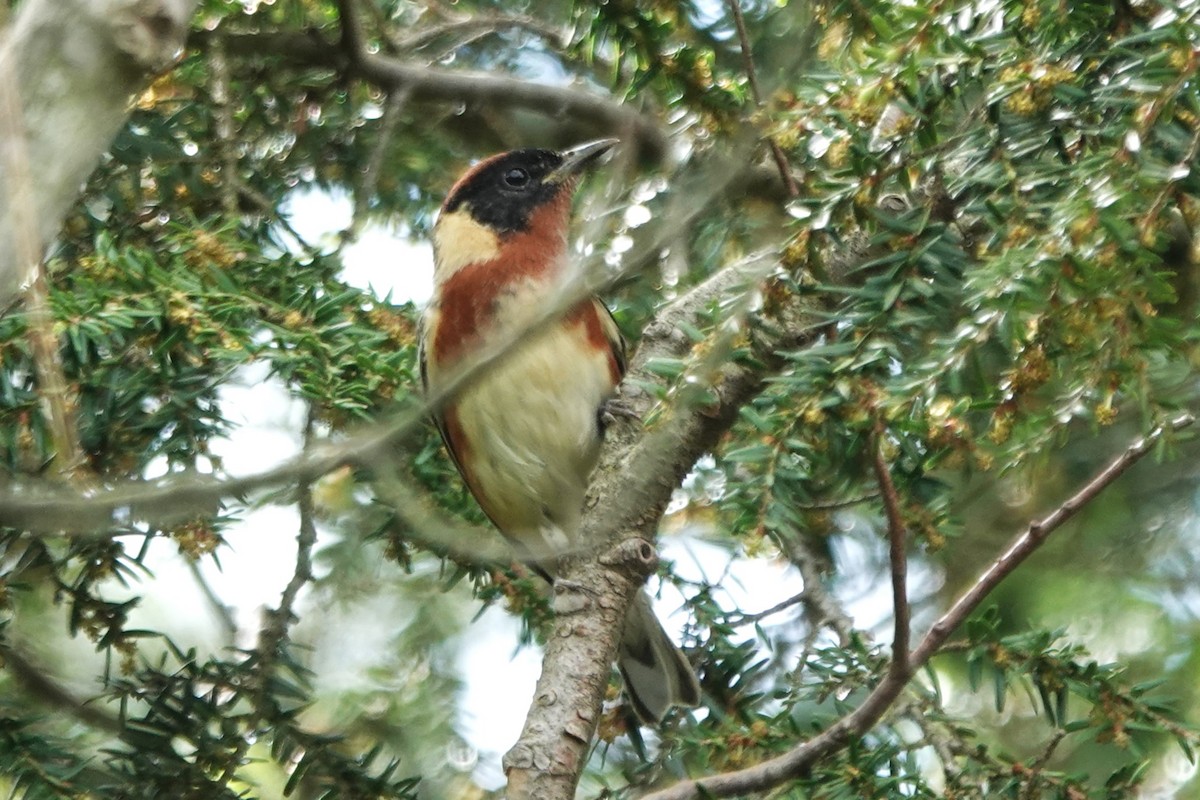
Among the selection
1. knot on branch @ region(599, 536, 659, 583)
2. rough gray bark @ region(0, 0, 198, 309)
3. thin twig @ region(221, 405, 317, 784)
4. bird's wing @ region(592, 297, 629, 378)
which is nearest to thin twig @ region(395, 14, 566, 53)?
bird's wing @ region(592, 297, 629, 378)

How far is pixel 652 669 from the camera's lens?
3.48 m

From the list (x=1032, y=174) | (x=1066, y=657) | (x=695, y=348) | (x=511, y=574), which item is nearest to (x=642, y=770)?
(x=511, y=574)

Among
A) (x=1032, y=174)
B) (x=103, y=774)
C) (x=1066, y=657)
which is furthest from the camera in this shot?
(x=103, y=774)

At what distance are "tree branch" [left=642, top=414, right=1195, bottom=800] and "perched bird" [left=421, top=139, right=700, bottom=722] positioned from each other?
4.38ft

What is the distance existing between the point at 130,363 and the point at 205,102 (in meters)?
0.81

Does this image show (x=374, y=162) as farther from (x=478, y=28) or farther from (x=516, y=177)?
(x=516, y=177)

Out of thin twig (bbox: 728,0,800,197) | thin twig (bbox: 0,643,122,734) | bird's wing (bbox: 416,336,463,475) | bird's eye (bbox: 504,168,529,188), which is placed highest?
bird's eye (bbox: 504,168,529,188)

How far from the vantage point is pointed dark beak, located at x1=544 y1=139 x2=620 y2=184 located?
157 inches

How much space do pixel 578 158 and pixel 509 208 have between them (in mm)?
261

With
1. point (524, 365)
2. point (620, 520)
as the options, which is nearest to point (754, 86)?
point (620, 520)

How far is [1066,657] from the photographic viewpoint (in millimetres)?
2209

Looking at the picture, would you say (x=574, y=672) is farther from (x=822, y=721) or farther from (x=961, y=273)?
(x=961, y=273)

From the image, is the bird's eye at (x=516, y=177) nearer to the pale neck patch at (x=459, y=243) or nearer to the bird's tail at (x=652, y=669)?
the pale neck patch at (x=459, y=243)

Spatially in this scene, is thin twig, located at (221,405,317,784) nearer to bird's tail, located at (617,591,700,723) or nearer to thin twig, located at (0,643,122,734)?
thin twig, located at (0,643,122,734)
